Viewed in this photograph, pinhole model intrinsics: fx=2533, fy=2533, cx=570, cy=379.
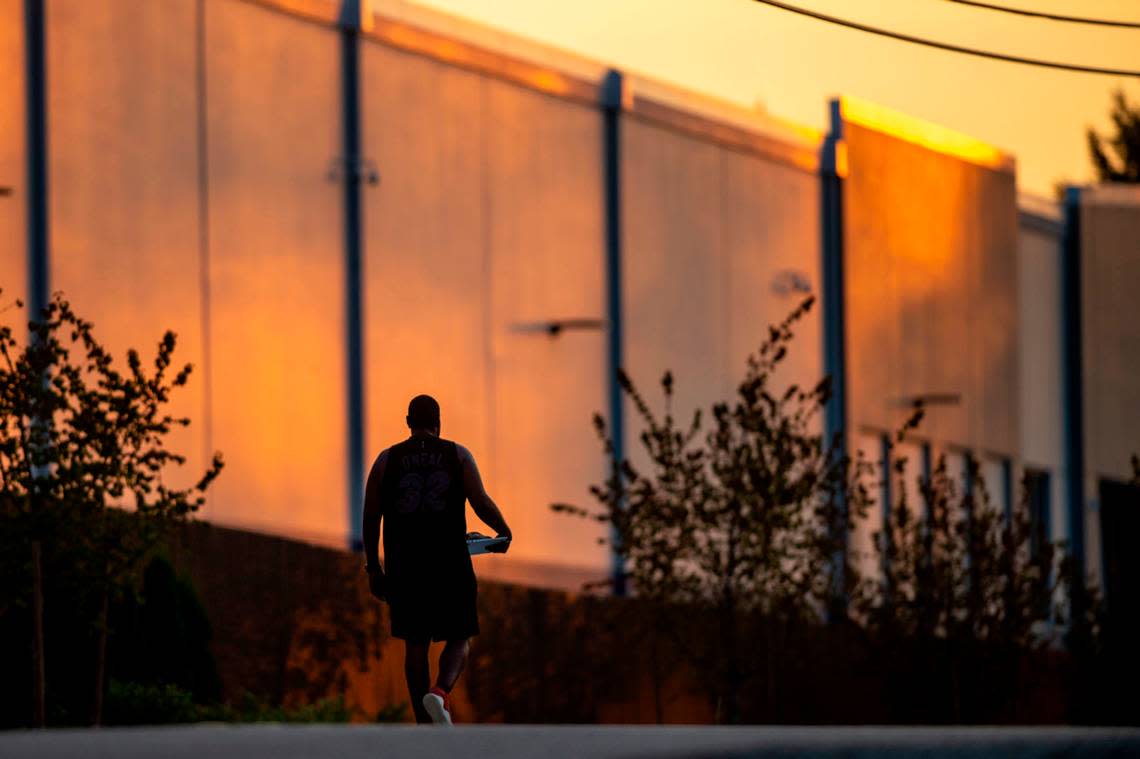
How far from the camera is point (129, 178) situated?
68.0 ft

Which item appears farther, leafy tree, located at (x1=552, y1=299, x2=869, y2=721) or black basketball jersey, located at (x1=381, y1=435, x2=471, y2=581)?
leafy tree, located at (x1=552, y1=299, x2=869, y2=721)

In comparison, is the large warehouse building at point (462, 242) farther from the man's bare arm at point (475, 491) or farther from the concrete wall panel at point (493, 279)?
the man's bare arm at point (475, 491)

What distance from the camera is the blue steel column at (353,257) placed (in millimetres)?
23062

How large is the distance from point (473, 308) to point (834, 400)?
760 cm

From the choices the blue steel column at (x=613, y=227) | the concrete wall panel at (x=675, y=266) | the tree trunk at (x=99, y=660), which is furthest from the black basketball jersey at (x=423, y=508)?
the concrete wall panel at (x=675, y=266)

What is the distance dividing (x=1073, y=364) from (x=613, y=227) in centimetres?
1254

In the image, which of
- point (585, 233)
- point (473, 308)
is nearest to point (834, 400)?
point (585, 233)

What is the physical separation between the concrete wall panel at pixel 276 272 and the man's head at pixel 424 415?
962cm

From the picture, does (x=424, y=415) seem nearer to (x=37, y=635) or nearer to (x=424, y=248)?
(x=37, y=635)

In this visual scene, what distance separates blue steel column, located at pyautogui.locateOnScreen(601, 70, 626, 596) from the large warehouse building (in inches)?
1.1

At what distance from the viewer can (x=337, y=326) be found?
23000mm

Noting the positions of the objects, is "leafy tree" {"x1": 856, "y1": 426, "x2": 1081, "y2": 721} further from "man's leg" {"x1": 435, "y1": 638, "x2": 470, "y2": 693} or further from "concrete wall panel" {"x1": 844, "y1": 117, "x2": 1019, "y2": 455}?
"man's leg" {"x1": 435, "y1": 638, "x2": 470, "y2": 693}

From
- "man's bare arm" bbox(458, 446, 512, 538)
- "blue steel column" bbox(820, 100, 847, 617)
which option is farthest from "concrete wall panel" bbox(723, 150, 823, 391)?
"man's bare arm" bbox(458, 446, 512, 538)

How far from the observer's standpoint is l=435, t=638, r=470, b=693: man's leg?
1169 centimetres
